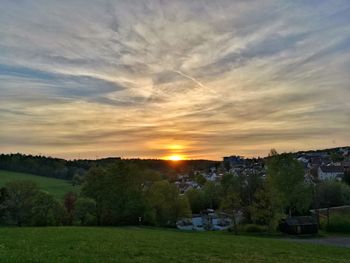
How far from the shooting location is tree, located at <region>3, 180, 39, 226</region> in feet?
241

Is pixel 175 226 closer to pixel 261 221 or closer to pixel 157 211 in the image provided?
pixel 157 211

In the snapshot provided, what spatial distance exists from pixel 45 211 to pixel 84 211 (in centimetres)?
834

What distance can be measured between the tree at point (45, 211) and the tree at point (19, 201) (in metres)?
1.25

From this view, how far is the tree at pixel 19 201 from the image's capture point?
73312 mm

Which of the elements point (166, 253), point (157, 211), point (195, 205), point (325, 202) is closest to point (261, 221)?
point (157, 211)

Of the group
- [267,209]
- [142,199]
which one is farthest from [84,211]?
[267,209]

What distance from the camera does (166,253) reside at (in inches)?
880

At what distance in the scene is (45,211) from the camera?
72688 millimetres

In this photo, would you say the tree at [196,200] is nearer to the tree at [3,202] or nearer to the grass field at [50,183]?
the grass field at [50,183]

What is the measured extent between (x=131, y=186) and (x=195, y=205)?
45.1 metres

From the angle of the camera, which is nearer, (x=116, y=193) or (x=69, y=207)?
(x=69, y=207)

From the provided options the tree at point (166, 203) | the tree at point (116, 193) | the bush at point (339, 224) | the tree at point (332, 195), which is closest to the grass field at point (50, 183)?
the tree at point (166, 203)

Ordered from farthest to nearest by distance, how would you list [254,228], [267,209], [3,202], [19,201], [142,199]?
1. [142,199]
2. [254,228]
3. [267,209]
4. [3,202]
5. [19,201]

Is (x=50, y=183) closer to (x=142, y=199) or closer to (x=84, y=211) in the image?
(x=142, y=199)
